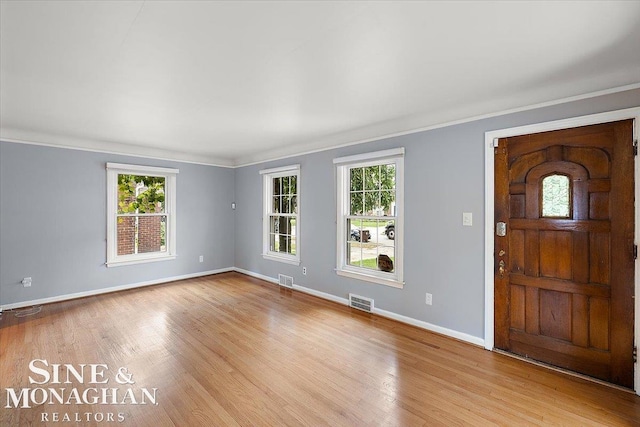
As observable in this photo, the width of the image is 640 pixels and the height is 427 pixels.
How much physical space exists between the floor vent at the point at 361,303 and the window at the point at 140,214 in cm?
350

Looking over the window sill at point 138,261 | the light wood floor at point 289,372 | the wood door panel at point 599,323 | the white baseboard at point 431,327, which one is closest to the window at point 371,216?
the white baseboard at point 431,327

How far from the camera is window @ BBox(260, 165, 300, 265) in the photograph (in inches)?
204

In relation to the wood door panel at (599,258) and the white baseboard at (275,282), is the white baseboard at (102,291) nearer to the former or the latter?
the white baseboard at (275,282)

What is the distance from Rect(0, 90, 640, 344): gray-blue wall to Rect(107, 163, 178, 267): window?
0.13 meters

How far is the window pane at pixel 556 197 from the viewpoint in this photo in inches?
101

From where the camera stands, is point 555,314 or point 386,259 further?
point 386,259

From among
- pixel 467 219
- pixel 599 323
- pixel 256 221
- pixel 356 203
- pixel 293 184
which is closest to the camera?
pixel 599 323

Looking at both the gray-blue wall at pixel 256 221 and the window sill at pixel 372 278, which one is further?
the window sill at pixel 372 278

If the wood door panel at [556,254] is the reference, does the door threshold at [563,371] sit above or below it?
below

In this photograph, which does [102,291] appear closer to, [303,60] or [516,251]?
[303,60]

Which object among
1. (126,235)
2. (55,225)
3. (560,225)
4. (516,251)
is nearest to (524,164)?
(560,225)

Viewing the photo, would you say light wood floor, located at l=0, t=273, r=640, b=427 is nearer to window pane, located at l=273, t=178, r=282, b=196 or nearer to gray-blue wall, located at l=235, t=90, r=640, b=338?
gray-blue wall, located at l=235, t=90, r=640, b=338

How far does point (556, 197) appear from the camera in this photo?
262cm

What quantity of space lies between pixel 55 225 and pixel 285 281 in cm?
350
